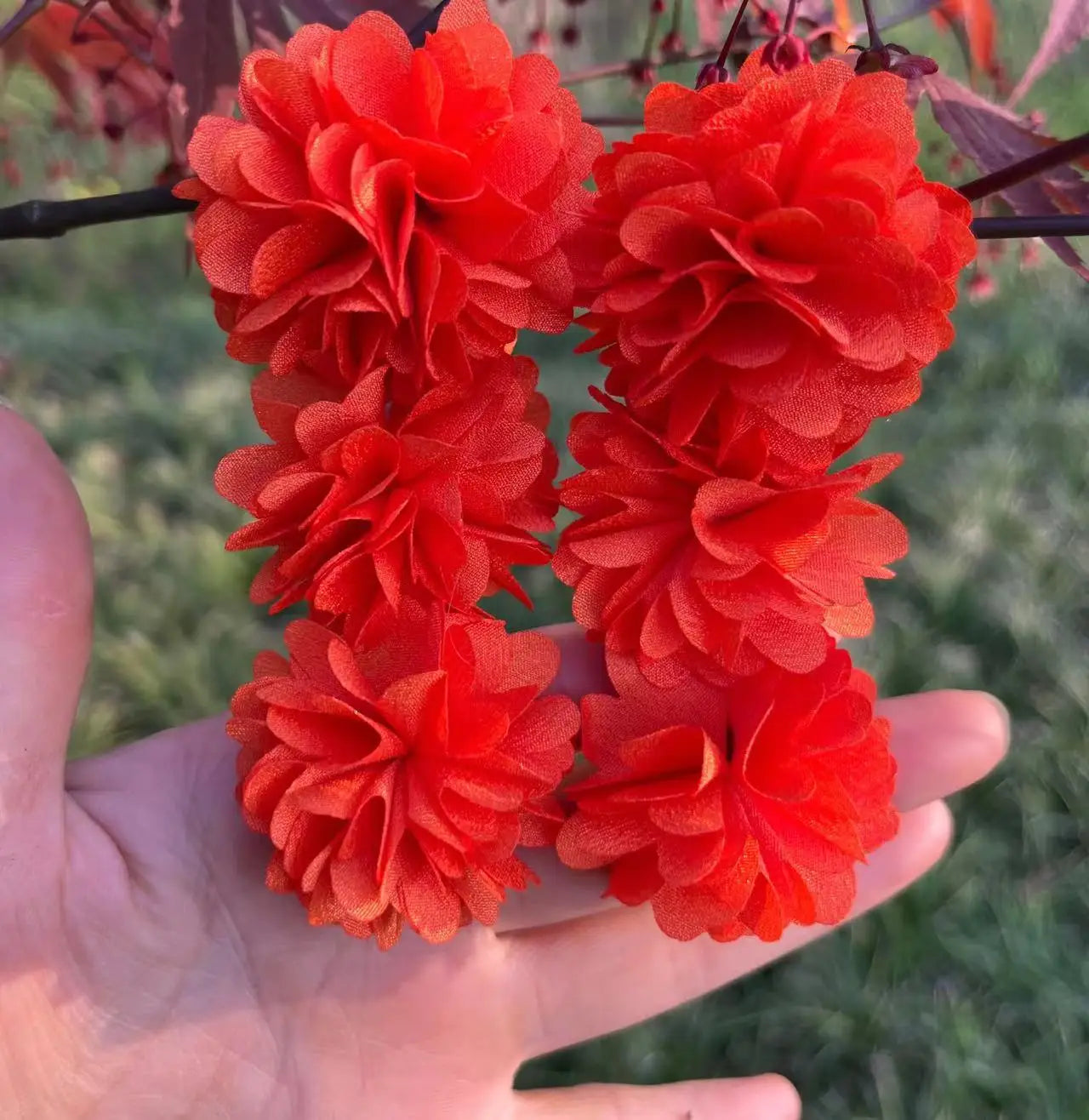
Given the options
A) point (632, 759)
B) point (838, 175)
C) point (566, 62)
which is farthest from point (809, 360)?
point (566, 62)

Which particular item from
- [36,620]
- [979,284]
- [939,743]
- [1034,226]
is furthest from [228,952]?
[979,284]

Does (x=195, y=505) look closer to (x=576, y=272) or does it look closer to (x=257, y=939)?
(x=257, y=939)

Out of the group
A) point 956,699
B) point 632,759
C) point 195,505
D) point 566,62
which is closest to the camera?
point 632,759

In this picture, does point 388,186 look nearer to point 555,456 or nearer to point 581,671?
point 555,456

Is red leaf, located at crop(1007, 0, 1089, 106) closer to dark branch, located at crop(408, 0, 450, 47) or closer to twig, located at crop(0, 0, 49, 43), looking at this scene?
dark branch, located at crop(408, 0, 450, 47)

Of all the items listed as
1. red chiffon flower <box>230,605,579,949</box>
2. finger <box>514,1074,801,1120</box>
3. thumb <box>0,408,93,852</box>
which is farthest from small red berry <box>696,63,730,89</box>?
finger <box>514,1074,801,1120</box>

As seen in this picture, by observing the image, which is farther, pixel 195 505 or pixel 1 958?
pixel 195 505
